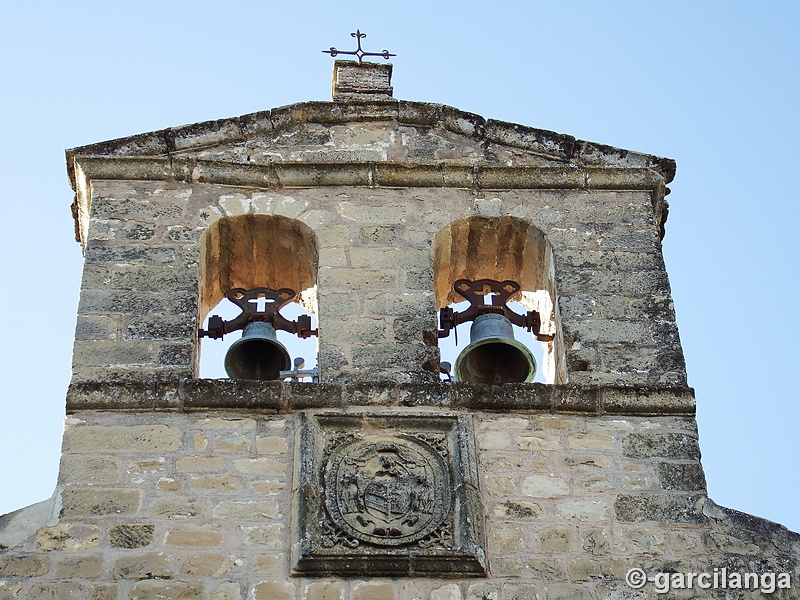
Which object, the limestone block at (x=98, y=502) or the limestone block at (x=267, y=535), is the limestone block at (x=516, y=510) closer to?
the limestone block at (x=267, y=535)

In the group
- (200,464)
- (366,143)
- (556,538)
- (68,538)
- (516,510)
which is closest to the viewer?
(68,538)

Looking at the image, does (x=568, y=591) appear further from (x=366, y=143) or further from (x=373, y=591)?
(x=366, y=143)

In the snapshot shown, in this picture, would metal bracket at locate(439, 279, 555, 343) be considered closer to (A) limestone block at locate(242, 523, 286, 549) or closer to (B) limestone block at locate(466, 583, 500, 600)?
(A) limestone block at locate(242, 523, 286, 549)

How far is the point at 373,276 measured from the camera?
8625mm

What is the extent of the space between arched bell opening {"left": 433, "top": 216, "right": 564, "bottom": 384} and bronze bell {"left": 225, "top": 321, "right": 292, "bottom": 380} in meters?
0.77

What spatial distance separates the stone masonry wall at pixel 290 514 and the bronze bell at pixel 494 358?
60 cm

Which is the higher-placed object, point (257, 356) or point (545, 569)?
point (257, 356)

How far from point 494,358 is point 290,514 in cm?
159

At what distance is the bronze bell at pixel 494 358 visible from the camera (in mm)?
8516

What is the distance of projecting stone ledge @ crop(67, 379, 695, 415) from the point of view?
7.87m

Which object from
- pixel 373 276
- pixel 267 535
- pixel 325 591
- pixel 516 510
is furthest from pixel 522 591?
pixel 373 276

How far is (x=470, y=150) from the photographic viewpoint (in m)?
9.48

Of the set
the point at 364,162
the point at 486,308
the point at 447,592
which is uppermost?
the point at 364,162

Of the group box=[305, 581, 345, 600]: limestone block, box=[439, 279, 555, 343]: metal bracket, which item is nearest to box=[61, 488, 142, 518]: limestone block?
box=[305, 581, 345, 600]: limestone block
